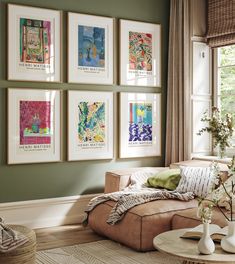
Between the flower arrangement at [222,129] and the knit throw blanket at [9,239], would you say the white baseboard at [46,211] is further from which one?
the flower arrangement at [222,129]

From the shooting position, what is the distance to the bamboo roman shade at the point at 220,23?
5.52 m

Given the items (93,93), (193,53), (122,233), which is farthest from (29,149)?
(193,53)

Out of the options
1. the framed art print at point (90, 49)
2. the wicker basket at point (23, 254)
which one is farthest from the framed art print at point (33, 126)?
A: the wicker basket at point (23, 254)

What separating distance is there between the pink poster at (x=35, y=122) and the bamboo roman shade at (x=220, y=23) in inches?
86.0

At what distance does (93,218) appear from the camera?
4797 millimetres

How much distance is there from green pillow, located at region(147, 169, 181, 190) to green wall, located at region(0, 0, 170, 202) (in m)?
0.74

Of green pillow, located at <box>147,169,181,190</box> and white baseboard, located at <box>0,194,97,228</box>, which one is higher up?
green pillow, located at <box>147,169,181,190</box>

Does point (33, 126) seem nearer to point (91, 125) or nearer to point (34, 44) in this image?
point (91, 125)

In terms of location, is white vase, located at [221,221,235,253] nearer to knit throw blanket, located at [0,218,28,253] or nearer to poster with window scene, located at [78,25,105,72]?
knit throw blanket, located at [0,218,28,253]

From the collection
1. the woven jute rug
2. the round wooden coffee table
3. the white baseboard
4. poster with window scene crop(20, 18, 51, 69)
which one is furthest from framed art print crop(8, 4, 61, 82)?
the round wooden coffee table

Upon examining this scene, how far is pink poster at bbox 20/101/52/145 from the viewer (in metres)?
4.98

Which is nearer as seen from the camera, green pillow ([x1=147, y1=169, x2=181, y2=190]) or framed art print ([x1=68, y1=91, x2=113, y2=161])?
green pillow ([x1=147, y1=169, x2=181, y2=190])

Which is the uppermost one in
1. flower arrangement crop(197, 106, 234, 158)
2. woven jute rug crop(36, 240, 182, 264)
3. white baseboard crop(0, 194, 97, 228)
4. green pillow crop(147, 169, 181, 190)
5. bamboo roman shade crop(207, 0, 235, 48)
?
bamboo roman shade crop(207, 0, 235, 48)

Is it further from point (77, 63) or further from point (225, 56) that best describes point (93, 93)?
point (225, 56)
